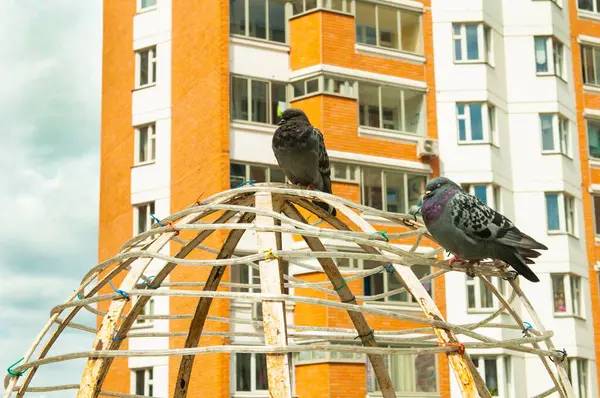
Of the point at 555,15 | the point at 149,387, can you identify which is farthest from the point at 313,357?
the point at 555,15

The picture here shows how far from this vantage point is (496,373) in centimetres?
3534

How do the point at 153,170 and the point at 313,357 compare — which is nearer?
the point at 313,357

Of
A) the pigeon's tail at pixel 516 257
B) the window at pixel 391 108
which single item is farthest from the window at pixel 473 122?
the pigeon's tail at pixel 516 257

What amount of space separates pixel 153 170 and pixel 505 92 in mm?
14004

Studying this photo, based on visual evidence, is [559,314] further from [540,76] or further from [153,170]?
[153,170]

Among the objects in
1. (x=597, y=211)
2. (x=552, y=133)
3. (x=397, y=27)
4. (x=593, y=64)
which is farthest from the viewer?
(x=593, y=64)

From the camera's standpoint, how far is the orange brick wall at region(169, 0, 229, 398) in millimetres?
31422

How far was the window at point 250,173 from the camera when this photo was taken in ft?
106

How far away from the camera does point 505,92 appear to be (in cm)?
3903

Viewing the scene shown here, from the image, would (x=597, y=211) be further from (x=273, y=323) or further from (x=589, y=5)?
(x=273, y=323)

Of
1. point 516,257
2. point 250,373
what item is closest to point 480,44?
point 250,373

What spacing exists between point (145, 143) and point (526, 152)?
1448cm

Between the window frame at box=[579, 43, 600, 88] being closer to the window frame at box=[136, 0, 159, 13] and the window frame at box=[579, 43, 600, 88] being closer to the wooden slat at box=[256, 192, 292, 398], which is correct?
the window frame at box=[136, 0, 159, 13]

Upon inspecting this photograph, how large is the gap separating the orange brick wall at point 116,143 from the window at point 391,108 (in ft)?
27.8
